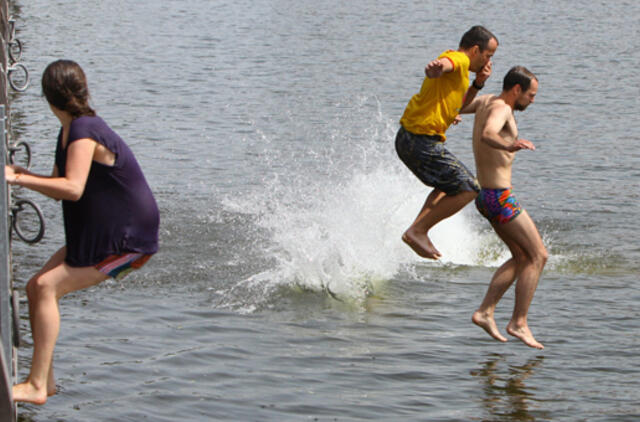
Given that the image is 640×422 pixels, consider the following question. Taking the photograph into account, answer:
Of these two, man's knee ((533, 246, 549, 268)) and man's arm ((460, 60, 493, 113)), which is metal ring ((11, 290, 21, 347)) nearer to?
man's arm ((460, 60, 493, 113))

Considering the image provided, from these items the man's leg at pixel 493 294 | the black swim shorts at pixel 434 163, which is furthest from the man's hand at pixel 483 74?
the man's leg at pixel 493 294

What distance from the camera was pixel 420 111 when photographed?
7773 millimetres

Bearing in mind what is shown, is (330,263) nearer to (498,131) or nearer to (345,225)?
(345,225)

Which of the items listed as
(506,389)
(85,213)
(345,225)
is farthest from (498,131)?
(345,225)

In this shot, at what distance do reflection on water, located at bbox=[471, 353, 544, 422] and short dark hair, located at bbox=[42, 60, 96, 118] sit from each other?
3.80 meters

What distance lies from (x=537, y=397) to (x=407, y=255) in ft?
13.5

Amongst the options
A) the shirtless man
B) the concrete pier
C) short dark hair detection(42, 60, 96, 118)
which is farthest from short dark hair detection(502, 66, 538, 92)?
the concrete pier

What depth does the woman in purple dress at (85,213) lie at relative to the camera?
5.43 meters

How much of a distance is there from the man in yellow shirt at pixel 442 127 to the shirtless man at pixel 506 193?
0.56 feet

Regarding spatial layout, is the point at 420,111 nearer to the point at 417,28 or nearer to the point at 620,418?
the point at 620,418

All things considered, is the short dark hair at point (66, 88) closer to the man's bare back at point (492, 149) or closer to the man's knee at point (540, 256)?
the man's bare back at point (492, 149)

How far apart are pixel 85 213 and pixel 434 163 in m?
3.01

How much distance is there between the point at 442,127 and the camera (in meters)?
7.79

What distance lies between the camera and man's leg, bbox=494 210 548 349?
7.68 m
